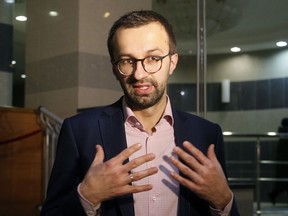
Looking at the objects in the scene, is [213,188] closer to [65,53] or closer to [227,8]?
[65,53]

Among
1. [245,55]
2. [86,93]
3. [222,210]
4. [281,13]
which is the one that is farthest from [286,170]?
[222,210]

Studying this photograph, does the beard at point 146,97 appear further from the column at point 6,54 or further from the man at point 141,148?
the column at point 6,54

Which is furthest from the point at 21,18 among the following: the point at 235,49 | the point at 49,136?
the point at 235,49

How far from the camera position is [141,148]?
1.27m

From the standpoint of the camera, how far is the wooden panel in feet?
12.1

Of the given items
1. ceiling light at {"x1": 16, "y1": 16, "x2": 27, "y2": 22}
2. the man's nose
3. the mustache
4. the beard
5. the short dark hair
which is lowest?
the beard

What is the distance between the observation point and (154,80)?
1240mm

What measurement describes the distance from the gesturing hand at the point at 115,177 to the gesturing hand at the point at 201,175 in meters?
0.08

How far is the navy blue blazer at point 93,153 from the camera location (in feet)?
3.96

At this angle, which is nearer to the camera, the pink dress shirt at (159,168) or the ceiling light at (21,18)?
the pink dress shirt at (159,168)

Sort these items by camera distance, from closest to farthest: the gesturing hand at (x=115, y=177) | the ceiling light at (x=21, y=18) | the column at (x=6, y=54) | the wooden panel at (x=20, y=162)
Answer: the gesturing hand at (x=115, y=177)
the wooden panel at (x=20, y=162)
the column at (x=6, y=54)
the ceiling light at (x=21, y=18)

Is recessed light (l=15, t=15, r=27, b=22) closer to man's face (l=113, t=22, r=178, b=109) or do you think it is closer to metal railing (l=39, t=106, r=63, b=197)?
metal railing (l=39, t=106, r=63, b=197)

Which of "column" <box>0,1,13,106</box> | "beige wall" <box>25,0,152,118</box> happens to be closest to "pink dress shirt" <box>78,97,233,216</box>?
"beige wall" <box>25,0,152,118</box>

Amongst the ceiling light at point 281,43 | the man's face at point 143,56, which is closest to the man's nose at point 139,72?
the man's face at point 143,56
